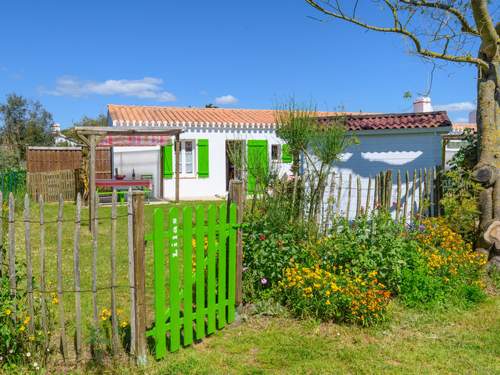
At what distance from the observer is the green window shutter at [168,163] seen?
55.4 ft

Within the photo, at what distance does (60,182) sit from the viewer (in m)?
15.3

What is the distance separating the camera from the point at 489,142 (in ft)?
21.8

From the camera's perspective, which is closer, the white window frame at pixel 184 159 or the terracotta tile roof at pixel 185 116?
the terracotta tile roof at pixel 185 116

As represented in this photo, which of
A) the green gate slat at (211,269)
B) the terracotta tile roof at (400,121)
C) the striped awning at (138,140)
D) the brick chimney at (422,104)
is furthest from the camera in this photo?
the brick chimney at (422,104)

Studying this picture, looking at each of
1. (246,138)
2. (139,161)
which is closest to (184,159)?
(139,161)

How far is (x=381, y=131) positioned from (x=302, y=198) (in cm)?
469

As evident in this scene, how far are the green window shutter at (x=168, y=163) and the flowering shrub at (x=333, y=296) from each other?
12.7 m

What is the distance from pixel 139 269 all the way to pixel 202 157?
14113mm

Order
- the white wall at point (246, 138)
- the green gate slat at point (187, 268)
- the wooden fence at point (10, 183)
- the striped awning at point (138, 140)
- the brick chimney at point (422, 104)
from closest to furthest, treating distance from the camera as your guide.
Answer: the green gate slat at point (187, 268)
the white wall at point (246, 138)
the wooden fence at point (10, 183)
the striped awning at point (138, 140)
the brick chimney at point (422, 104)

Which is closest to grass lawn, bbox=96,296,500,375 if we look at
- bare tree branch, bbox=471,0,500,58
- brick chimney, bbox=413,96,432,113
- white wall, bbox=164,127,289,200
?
bare tree branch, bbox=471,0,500,58

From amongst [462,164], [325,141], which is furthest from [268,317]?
[462,164]

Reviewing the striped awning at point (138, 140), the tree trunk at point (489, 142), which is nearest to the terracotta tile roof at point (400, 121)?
the tree trunk at point (489, 142)

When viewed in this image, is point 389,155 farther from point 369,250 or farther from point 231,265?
point 231,265

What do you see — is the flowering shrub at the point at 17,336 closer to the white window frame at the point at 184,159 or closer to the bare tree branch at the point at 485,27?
the bare tree branch at the point at 485,27
